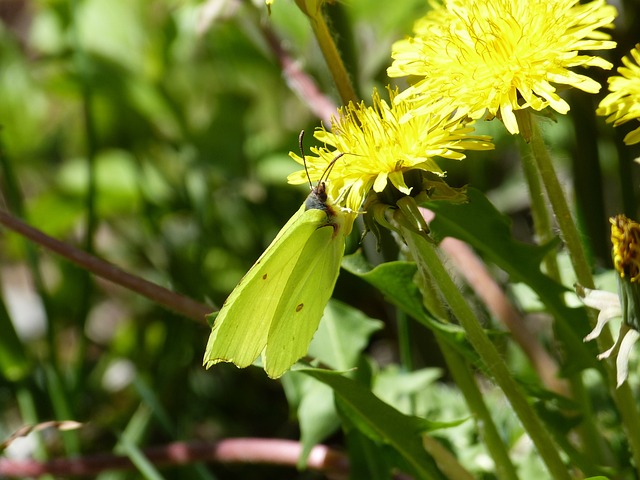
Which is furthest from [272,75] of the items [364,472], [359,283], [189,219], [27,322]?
[364,472]

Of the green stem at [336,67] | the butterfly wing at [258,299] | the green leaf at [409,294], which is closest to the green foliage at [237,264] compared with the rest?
the green leaf at [409,294]

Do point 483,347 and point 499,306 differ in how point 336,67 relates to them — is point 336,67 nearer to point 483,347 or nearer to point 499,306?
point 483,347

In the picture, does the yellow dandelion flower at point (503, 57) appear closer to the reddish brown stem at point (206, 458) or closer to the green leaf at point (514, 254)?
the green leaf at point (514, 254)

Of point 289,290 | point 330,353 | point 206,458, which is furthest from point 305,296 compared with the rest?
point 206,458

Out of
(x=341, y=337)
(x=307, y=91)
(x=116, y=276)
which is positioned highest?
(x=307, y=91)

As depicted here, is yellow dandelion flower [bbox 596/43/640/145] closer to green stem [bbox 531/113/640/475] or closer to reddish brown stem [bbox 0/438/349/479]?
green stem [bbox 531/113/640/475]

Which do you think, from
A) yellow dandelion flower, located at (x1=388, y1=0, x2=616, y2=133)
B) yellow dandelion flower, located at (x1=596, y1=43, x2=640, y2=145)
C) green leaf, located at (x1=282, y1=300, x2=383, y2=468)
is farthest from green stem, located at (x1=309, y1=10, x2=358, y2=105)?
green leaf, located at (x1=282, y1=300, x2=383, y2=468)
